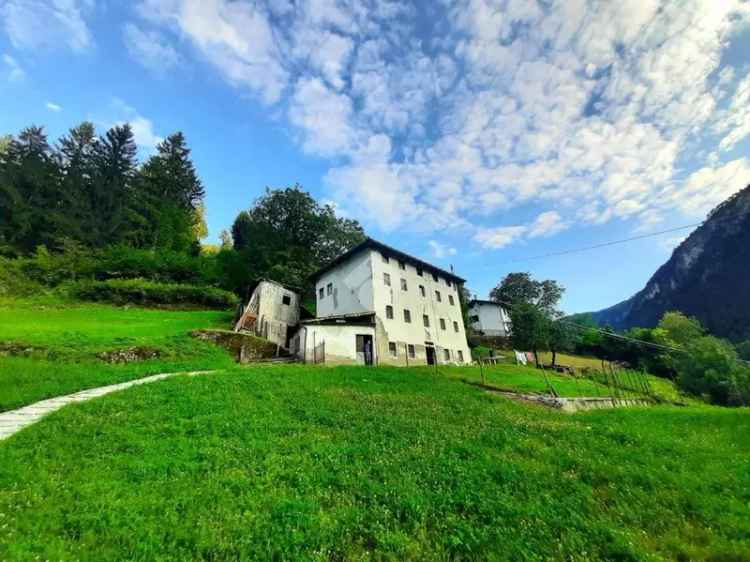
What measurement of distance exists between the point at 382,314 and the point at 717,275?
118849 mm

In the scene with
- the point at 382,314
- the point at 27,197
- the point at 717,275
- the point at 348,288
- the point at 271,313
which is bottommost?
the point at 382,314

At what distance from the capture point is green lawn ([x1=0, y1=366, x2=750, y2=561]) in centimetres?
489

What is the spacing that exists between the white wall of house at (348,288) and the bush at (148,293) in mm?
15185

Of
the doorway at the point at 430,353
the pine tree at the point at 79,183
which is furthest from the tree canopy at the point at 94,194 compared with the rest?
the doorway at the point at 430,353

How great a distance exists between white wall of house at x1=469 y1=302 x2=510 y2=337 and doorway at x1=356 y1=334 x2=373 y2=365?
40.1 meters

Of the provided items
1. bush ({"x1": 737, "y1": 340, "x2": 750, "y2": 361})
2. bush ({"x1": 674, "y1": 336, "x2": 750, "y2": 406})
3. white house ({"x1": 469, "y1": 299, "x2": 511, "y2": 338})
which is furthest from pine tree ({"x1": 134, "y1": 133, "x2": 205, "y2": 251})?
bush ({"x1": 737, "y1": 340, "x2": 750, "y2": 361})

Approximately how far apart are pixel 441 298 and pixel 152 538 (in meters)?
36.9

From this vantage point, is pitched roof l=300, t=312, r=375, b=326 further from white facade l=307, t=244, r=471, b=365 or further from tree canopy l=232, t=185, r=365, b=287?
tree canopy l=232, t=185, r=365, b=287

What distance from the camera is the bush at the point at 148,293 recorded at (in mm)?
37469

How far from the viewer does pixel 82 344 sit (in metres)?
20.2

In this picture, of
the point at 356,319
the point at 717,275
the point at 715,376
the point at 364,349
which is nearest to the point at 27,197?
the point at 356,319

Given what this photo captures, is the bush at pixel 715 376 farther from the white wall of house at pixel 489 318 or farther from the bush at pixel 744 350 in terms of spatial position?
the bush at pixel 744 350

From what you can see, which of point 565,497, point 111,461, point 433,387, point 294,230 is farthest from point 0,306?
point 565,497

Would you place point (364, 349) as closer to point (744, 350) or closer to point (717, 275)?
point (744, 350)
